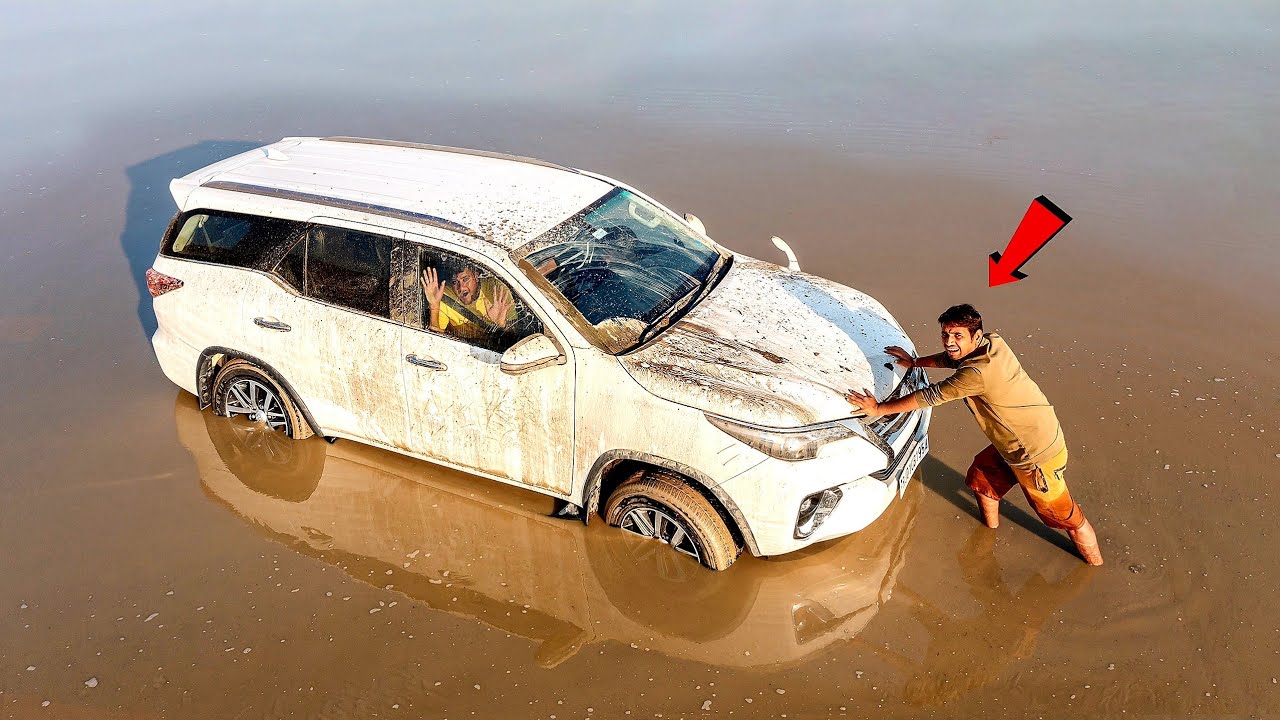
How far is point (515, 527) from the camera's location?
5.64 m

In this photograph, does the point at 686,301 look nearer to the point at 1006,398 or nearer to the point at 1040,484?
the point at 1006,398

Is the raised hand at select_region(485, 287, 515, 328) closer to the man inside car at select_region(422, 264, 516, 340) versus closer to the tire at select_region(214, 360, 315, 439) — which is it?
the man inside car at select_region(422, 264, 516, 340)

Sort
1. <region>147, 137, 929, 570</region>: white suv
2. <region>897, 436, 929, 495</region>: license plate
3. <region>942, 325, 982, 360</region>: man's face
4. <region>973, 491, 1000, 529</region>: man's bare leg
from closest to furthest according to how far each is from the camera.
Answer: <region>942, 325, 982, 360</region>: man's face → <region>147, 137, 929, 570</region>: white suv → <region>897, 436, 929, 495</region>: license plate → <region>973, 491, 1000, 529</region>: man's bare leg

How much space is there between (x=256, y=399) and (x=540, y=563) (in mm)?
2336

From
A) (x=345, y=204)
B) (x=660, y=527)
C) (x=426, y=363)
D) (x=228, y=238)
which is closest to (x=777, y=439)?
(x=660, y=527)

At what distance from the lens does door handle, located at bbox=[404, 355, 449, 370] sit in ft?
17.2

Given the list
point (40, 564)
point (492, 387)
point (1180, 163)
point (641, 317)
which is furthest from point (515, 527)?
point (1180, 163)

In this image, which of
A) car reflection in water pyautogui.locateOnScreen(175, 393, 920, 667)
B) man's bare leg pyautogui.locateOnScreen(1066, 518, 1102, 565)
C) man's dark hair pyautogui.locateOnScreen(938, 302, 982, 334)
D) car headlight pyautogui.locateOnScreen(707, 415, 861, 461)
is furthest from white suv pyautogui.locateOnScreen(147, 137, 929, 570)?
man's bare leg pyautogui.locateOnScreen(1066, 518, 1102, 565)

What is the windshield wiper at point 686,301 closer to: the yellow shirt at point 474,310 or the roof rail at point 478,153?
the yellow shirt at point 474,310

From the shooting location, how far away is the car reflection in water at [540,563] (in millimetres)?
4879

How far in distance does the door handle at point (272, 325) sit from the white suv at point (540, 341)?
0.02 metres

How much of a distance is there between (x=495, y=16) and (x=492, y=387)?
47.4 feet

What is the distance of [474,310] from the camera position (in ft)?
17.0

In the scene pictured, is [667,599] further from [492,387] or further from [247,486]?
[247,486]
